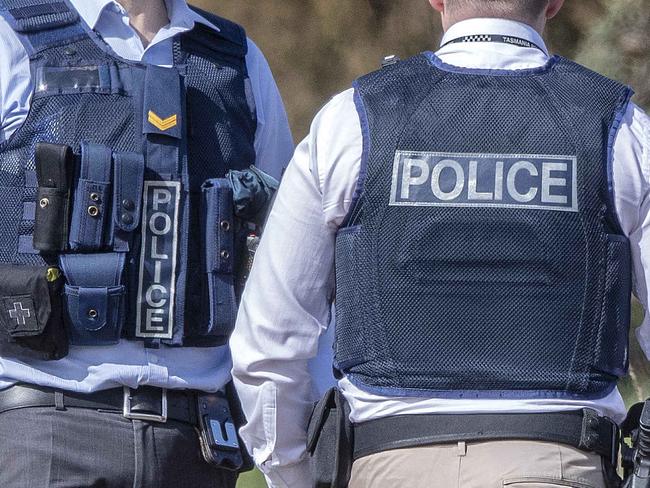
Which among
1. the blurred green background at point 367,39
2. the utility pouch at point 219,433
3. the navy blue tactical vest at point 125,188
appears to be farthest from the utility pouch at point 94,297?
the blurred green background at point 367,39

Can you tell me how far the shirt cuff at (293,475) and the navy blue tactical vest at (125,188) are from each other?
0.42 meters

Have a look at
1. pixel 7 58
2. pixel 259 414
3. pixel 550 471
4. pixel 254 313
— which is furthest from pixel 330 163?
pixel 7 58

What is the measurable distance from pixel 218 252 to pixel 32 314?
1.42 feet

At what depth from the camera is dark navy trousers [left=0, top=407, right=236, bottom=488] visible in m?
2.74

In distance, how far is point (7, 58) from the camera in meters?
2.82

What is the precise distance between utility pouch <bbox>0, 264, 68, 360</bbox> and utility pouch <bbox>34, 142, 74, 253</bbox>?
0.06 meters

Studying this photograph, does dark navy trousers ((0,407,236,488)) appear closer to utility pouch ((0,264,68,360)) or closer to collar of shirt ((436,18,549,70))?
utility pouch ((0,264,68,360))

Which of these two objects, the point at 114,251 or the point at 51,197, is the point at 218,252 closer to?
the point at 114,251

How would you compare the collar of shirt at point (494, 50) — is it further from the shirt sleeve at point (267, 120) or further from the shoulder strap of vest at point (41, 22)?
the shoulder strap of vest at point (41, 22)

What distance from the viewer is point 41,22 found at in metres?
2.88

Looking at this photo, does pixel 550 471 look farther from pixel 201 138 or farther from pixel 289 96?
pixel 289 96

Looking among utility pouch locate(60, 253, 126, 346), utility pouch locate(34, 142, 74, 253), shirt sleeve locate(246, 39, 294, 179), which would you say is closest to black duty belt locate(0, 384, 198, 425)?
utility pouch locate(60, 253, 126, 346)

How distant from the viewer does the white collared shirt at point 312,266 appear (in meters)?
2.33

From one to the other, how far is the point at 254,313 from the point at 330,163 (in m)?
0.32
